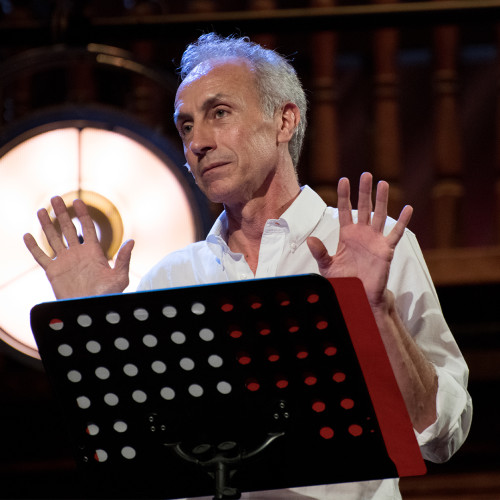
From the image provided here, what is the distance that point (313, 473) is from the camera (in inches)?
61.9

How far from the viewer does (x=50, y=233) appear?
2.08 metres

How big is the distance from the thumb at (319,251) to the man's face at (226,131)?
1.66 feet

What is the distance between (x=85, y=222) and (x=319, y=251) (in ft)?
2.21

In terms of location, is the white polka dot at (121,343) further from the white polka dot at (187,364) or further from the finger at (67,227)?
the finger at (67,227)

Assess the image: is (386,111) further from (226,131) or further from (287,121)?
(226,131)

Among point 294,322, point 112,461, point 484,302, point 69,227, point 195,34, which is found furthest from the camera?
point 484,302

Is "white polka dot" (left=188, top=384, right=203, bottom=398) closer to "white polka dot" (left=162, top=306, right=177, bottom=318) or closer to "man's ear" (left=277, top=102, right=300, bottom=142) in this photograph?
"white polka dot" (left=162, top=306, right=177, bottom=318)

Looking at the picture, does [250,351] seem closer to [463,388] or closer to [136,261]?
[463,388]

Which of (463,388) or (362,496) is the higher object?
(463,388)

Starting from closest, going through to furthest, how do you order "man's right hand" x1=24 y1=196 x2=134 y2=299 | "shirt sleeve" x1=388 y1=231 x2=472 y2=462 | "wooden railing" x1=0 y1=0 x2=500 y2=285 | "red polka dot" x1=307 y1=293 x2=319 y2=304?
"red polka dot" x1=307 y1=293 x2=319 y2=304 < "shirt sleeve" x1=388 y1=231 x2=472 y2=462 < "man's right hand" x1=24 y1=196 x2=134 y2=299 < "wooden railing" x1=0 y1=0 x2=500 y2=285

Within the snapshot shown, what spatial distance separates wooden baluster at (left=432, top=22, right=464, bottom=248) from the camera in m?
3.10

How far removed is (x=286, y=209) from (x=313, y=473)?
2.73 ft

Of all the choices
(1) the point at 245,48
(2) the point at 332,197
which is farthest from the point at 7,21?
(2) the point at 332,197

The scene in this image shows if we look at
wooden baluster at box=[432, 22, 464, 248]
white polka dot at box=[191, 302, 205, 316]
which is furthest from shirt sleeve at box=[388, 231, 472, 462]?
wooden baluster at box=[432, 22, 464, 248]
